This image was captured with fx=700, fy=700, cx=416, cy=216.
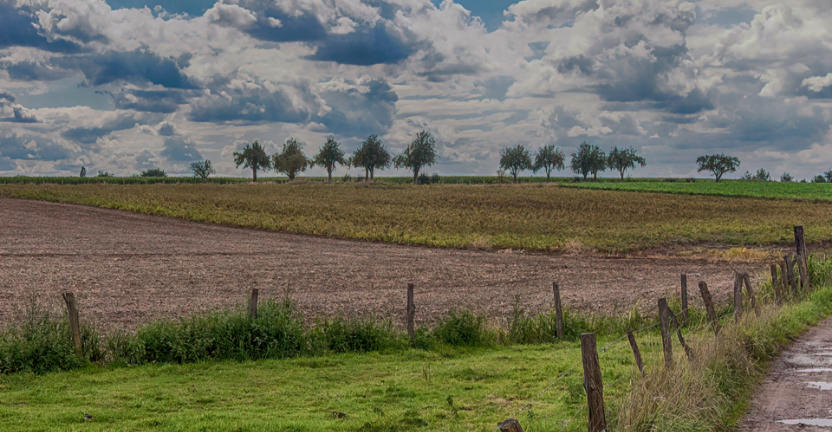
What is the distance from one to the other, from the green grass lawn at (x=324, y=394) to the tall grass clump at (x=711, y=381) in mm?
957

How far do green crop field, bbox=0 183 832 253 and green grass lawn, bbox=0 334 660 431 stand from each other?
29.6 m

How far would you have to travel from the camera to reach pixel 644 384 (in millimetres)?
9672

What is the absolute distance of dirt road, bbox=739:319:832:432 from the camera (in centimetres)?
A: 1105

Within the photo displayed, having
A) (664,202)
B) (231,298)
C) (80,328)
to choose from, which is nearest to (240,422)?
(80,328)

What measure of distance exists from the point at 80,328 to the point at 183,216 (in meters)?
44.4

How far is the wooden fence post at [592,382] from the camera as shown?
23.7 feet

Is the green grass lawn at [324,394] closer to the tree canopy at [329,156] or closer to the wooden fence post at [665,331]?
the wooden fence post at [665,331]

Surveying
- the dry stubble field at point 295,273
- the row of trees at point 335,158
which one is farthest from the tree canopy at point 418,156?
the dry stubble field at point 295,273

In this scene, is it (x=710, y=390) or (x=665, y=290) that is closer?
(x=710, y=390)

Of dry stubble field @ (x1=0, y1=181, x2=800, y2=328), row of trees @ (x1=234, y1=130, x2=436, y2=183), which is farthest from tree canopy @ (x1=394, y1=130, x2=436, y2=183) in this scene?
dry stubble field @ (x1=0, y1=181, x2=800, y2=328)

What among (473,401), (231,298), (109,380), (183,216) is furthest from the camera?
(183,216)

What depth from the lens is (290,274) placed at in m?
32.3

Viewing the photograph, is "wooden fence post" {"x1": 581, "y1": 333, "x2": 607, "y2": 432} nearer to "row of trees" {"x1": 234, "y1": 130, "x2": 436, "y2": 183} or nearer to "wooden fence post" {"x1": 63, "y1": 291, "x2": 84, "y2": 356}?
"wooden fence post" {"x1": 63, "y1": 291, "x2": 84, "y2": 356}

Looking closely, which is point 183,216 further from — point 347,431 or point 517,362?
point 347,431
